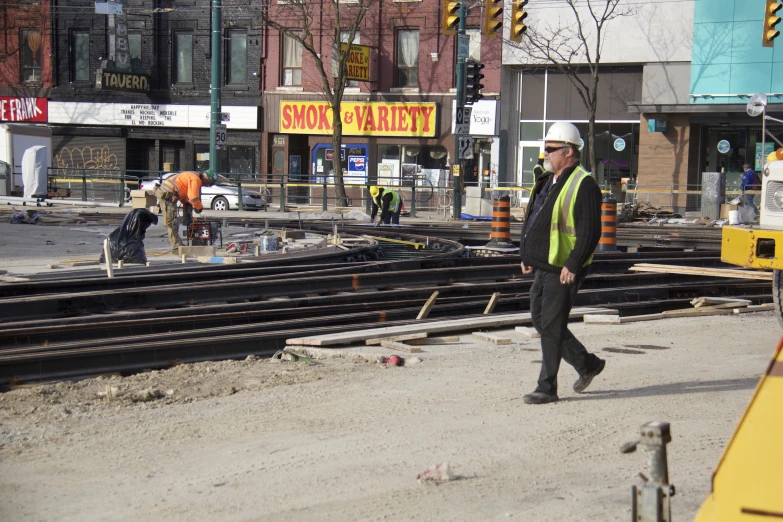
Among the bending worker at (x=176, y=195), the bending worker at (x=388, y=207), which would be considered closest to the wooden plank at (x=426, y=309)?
the bending worker at (x=176, y=195)

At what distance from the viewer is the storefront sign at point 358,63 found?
38.8 metres

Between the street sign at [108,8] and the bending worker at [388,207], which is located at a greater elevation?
the street sign at [108,8]

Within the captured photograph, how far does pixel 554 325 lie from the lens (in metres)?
6.30

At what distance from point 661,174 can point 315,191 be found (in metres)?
13.5

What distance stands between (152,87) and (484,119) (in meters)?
15.0

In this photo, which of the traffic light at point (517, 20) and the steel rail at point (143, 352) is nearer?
the steel rail at point (143, 352)

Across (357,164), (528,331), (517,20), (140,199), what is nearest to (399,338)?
(528,331)

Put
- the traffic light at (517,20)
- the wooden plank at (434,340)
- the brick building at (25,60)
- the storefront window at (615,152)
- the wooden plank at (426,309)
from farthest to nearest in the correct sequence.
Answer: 1. the brick building at (25,60)
2. the storefront window at (615,152)
3. the traffic light at (517,20)
4. the wooden plank at (426,309)
5. the wooden plank at (434,340)

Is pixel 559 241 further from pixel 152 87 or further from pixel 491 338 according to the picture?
pixel 152 87

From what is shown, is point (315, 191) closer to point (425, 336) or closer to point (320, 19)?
point (320, 19)

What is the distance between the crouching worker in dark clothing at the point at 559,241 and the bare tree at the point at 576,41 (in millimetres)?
29751

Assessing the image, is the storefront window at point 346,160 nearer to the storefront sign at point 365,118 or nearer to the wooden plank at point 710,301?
the storefront sign at point 365,118

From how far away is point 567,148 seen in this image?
6.34m

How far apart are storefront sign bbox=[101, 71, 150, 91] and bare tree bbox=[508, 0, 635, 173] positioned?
1604cm
